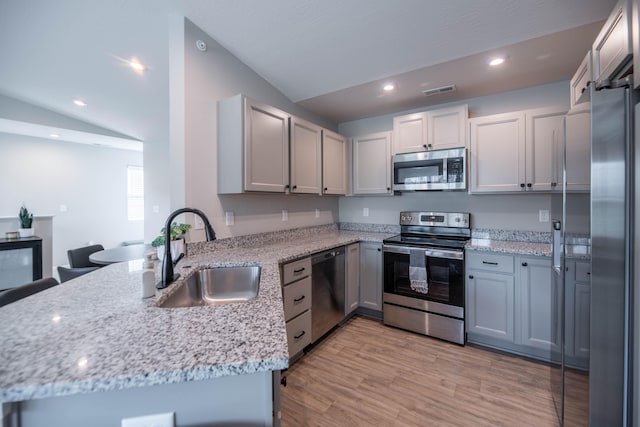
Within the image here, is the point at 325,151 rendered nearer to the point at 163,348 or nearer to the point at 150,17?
the point at 150,17

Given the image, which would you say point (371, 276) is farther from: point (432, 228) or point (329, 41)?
point (329, 41)

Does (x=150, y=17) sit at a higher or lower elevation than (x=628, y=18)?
higher

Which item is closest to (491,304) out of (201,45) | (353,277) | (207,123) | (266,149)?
(353,277)

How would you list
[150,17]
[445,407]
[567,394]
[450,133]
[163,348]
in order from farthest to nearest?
1. [450,133]
2. [150,17]
3. [445,407]
4. [567,394]
5. [163,348]

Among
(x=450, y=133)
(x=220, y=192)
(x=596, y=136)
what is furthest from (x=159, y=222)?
(x=596, y=136)

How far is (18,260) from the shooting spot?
3.51 m

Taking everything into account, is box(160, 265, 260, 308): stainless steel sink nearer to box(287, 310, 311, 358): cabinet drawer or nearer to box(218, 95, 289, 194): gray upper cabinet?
box(287, 310, 311, 358): cabinet drawer

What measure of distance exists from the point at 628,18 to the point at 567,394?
1.80 meters

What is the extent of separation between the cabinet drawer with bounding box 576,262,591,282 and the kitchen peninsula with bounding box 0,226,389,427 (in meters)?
1.35

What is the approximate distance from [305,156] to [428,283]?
175 cm

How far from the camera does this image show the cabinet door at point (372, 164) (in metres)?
3.20

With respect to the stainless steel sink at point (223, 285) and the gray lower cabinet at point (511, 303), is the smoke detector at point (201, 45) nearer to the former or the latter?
the stainless steel sink at point (223, 285)

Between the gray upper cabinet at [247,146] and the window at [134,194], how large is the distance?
5372mm

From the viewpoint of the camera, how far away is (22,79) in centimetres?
311
